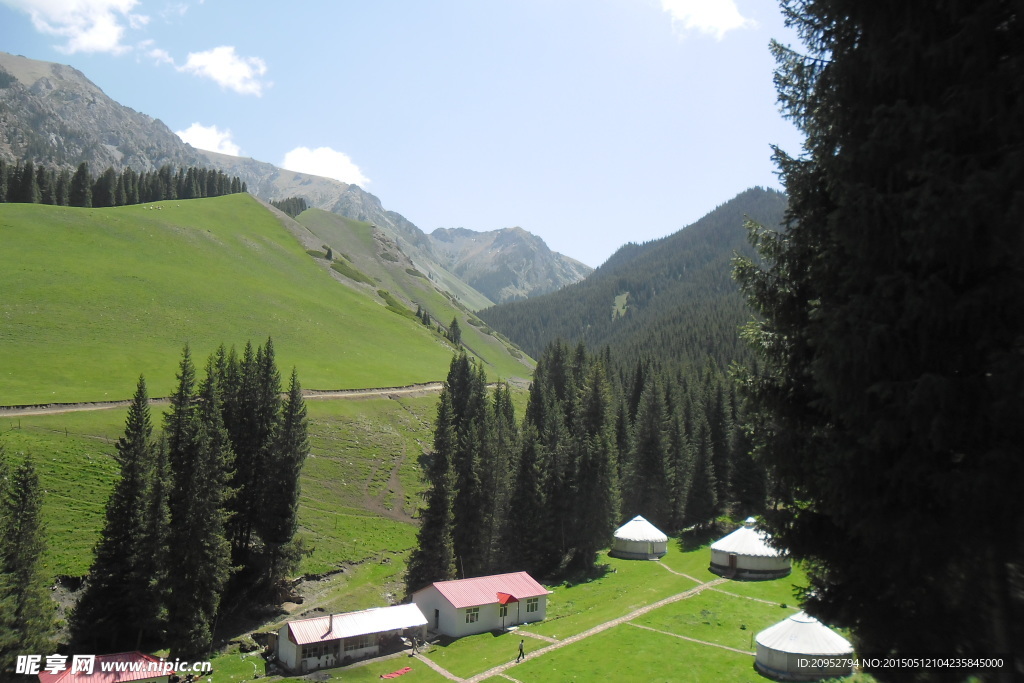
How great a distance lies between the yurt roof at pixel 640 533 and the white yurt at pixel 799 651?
3032 cm

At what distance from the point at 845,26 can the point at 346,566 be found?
169 feet

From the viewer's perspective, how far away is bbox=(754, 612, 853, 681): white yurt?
28500 mm

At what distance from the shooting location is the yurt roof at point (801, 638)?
30188 mm

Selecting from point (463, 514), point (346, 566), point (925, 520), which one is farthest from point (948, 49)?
point (346, 566)

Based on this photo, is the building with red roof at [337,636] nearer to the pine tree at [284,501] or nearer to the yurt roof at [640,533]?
the pine tree at [284,501]

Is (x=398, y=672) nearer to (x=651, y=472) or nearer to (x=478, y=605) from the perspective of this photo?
(x=478, y=605)

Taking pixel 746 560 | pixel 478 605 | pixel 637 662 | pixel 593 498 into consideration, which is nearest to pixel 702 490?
pixel 746 560

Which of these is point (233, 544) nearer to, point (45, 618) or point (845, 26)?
point (45, 618)

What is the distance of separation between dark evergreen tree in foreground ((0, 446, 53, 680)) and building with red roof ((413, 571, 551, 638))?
22.0 metres

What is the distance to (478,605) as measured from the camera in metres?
42.0

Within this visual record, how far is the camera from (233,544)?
47.1 meters

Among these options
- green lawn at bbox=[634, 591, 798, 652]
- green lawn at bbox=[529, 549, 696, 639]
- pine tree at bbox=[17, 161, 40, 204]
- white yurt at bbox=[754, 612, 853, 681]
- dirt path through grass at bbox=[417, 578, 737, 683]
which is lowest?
green lawn at bbox=[529, 549, 696, 639]

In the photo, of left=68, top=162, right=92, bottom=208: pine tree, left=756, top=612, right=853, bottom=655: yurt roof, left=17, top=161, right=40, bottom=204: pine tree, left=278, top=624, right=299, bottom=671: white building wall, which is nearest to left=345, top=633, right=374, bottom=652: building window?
left=278, top=624, right=299, bottom=671: white building wall

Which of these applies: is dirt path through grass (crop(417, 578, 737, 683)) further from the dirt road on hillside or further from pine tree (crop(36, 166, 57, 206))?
pine tree (crop(36, 166, 57, 206))
